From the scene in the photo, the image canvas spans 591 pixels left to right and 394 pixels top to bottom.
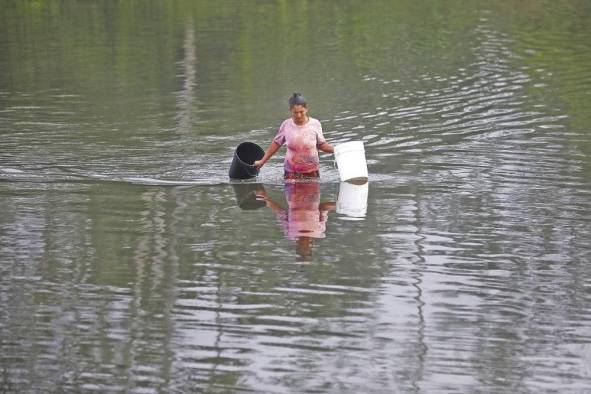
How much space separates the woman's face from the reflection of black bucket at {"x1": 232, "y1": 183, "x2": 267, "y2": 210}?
2.77ft

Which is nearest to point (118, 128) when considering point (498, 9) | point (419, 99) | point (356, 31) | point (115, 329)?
point (419, 99)

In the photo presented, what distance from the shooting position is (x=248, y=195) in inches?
510

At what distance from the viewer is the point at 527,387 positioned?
Result: 7156 mm

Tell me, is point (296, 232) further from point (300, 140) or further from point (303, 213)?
point (300, 140)

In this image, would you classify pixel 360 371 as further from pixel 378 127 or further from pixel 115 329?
pixel 378 127

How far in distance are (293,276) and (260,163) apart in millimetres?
3552

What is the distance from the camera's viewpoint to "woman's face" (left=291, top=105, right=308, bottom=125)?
41.0ft

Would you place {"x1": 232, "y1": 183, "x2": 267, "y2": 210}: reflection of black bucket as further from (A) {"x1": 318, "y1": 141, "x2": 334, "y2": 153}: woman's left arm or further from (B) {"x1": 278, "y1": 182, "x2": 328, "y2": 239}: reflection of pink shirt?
(A) {"x1": 318, "y1": 141, "x2": 334, "y2": 153}: woman's left arm

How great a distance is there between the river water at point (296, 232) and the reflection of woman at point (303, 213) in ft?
0.14

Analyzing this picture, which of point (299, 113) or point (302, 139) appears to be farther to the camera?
point (302, 139)

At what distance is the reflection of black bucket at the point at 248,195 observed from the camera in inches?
490

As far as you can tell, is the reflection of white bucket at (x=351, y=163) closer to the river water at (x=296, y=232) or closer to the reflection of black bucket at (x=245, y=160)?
the river water at (x=296, y=232)

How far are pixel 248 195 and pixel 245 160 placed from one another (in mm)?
1075

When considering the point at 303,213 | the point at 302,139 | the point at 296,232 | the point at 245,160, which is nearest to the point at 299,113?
the point at 302,139
